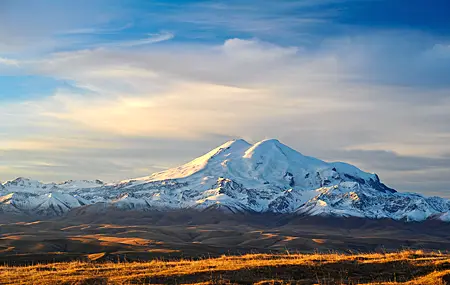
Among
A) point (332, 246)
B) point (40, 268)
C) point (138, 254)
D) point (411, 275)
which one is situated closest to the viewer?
point (411, 275)

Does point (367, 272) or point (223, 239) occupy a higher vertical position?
point (367, 272)

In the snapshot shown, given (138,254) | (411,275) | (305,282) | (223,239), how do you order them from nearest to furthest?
(305,282) < (411,275) < (138,254) < (223,239)

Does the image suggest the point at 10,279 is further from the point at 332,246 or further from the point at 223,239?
the point at 223,239

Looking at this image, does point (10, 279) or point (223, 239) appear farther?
point (223, 239)

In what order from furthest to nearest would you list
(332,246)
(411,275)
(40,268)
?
(332,246)
(40,268)
(411,275)

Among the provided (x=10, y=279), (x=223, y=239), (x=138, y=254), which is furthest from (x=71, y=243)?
(x=10, y=279)

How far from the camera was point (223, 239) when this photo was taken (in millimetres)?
191500

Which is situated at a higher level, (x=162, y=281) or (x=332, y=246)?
(x=162, y=281)

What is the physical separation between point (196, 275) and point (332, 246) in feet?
484

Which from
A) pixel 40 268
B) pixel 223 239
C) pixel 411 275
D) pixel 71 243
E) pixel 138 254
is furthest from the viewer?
pixel 223 239

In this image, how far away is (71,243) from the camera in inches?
4744

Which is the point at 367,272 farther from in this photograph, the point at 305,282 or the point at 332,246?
the point at 332,246

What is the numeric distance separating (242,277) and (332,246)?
485 ft

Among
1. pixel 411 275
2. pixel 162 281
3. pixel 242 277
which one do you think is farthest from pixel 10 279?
pixel 411 275
